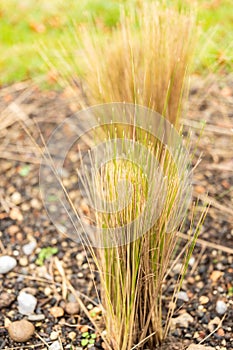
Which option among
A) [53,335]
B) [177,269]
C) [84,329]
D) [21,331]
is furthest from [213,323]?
[21,331]

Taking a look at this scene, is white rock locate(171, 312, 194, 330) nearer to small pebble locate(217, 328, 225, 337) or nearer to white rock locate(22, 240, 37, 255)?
small pebble locate(217, 328, 225, 337)

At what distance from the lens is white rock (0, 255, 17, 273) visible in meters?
2.02

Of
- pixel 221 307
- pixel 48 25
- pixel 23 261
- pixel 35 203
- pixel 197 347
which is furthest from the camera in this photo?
pixel 48 25

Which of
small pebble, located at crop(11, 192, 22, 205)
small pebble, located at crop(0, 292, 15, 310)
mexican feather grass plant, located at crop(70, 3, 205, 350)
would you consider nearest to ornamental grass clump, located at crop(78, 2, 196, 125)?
mexican feather grass plant, located at crop(70, 3, 205, 350)

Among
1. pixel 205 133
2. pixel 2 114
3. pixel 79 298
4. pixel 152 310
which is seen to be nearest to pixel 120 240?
pixel 152 310

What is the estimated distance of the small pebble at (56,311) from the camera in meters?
1.86

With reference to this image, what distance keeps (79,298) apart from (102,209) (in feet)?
1.86

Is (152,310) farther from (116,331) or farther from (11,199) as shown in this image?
(11,199)

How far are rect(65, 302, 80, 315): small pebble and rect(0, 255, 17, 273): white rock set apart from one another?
29 cm

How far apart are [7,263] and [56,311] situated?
300 mm

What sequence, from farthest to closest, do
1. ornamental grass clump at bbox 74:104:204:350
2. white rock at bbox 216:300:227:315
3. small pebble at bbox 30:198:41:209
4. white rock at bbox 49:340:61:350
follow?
small pebble at bbox 30:198:41:209, white rock at bbox 216:300:227:315, white rock at bbox 49:340:61:350, ornamental grass clump at bbox 74:104:204:350

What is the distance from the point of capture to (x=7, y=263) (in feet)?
6.70

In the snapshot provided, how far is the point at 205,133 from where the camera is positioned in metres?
2.60

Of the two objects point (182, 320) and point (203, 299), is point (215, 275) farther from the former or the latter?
point (182, 320)
